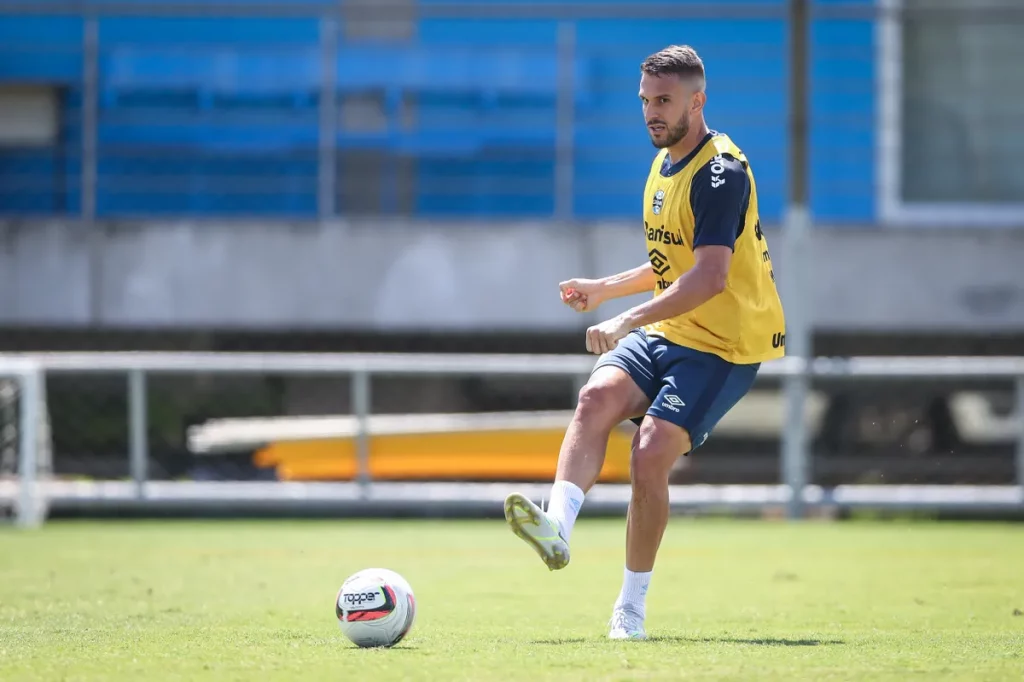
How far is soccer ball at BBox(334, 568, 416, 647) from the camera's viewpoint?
490 cm

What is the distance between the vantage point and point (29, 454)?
1080 centimetres

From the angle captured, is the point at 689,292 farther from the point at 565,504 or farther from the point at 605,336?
the point at 565,504

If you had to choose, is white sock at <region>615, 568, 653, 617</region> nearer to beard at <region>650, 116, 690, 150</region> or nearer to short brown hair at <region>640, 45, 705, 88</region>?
beard at <region>650, 116, 690, 150</region>

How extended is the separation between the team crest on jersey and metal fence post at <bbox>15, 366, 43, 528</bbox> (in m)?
6.61

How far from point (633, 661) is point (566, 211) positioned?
863cm

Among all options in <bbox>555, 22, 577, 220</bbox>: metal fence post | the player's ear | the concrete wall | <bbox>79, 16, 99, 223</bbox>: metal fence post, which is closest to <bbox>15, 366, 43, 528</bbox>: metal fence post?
the concrete wall

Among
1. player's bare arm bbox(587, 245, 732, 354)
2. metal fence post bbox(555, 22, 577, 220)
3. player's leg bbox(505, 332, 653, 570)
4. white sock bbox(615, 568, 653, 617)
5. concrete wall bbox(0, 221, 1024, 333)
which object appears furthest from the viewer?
metal fence post bbox(555, 22, 577, 220)

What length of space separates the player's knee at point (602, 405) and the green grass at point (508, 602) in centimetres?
72

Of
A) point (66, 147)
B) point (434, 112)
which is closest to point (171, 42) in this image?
point (66, 147)

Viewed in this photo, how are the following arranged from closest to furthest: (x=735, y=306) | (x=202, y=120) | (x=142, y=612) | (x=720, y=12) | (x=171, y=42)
→ (x=735, y=306), (x=142, y=612), (x=720, y=12), (x=202, y=120), (x=171, y=42)

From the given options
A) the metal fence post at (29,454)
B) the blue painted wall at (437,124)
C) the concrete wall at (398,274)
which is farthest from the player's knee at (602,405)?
the blue painted wall at (437,124)

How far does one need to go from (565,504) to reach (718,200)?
1.09m

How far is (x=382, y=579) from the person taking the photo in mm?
4965

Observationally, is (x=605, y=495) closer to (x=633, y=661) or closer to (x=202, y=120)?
(x=202, y=120)
